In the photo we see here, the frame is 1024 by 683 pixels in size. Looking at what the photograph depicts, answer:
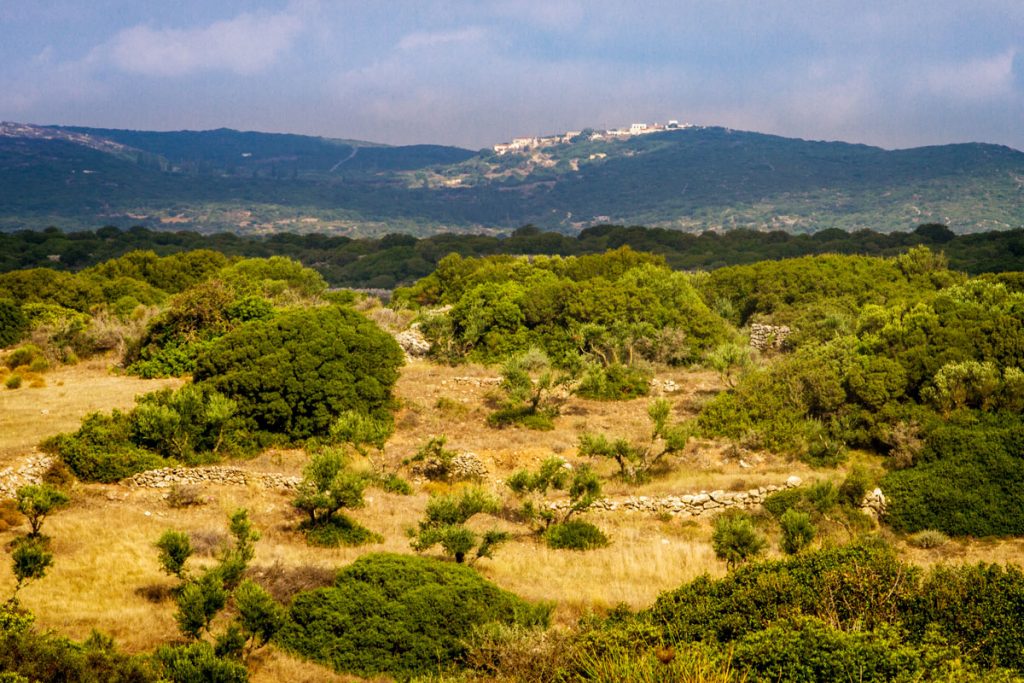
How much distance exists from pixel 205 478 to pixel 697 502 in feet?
39.2

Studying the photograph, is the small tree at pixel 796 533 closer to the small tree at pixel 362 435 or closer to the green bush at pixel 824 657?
the green bush at pixel 824 657

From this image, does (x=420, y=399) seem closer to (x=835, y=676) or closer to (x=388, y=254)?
(x=835, y=676)

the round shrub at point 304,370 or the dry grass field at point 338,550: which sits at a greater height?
the round shrub at point 304,370

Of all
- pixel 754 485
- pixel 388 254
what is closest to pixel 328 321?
pixel 754 485

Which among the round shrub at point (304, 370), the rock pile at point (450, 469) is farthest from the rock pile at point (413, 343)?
the rock pile at point (450, 469)

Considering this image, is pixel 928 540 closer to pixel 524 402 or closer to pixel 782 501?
pixel 782 501

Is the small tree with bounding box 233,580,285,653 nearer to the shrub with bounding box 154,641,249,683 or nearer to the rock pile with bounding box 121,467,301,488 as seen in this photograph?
the shrub with bounding box 154,641,249,683

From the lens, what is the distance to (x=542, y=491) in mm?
18281

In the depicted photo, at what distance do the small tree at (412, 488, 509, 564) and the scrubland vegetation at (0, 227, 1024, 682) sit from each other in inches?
3.0

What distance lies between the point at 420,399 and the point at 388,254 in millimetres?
98024

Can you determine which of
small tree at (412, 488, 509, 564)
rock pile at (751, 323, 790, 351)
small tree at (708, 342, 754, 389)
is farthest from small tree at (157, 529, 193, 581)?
rock pile at (751, 323, 790, 351)

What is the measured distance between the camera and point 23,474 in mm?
16906

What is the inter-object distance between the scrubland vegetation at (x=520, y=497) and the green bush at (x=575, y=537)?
2.3 inches

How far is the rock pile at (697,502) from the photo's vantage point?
17.9m
